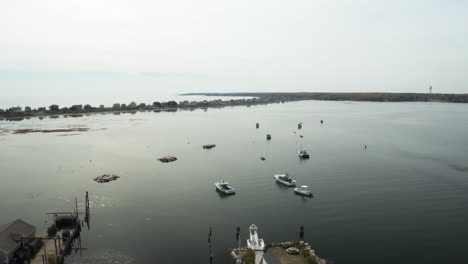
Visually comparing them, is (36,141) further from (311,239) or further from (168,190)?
(311,239)

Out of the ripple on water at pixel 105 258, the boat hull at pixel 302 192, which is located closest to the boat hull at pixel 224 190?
the boat hull at pixel 302 192

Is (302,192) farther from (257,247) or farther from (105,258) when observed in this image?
(105,258)

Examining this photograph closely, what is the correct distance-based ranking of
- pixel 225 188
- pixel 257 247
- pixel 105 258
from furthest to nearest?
pixel 225 188
pixel 105 258
pixel 257 247

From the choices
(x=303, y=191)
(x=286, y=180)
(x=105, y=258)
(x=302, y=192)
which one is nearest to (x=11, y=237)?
(x=105, y=258)

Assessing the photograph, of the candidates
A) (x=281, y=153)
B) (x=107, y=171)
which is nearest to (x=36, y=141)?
(x=107, y=171)

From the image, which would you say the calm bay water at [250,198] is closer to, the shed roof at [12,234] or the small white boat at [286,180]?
the small white boat at [286,180]
